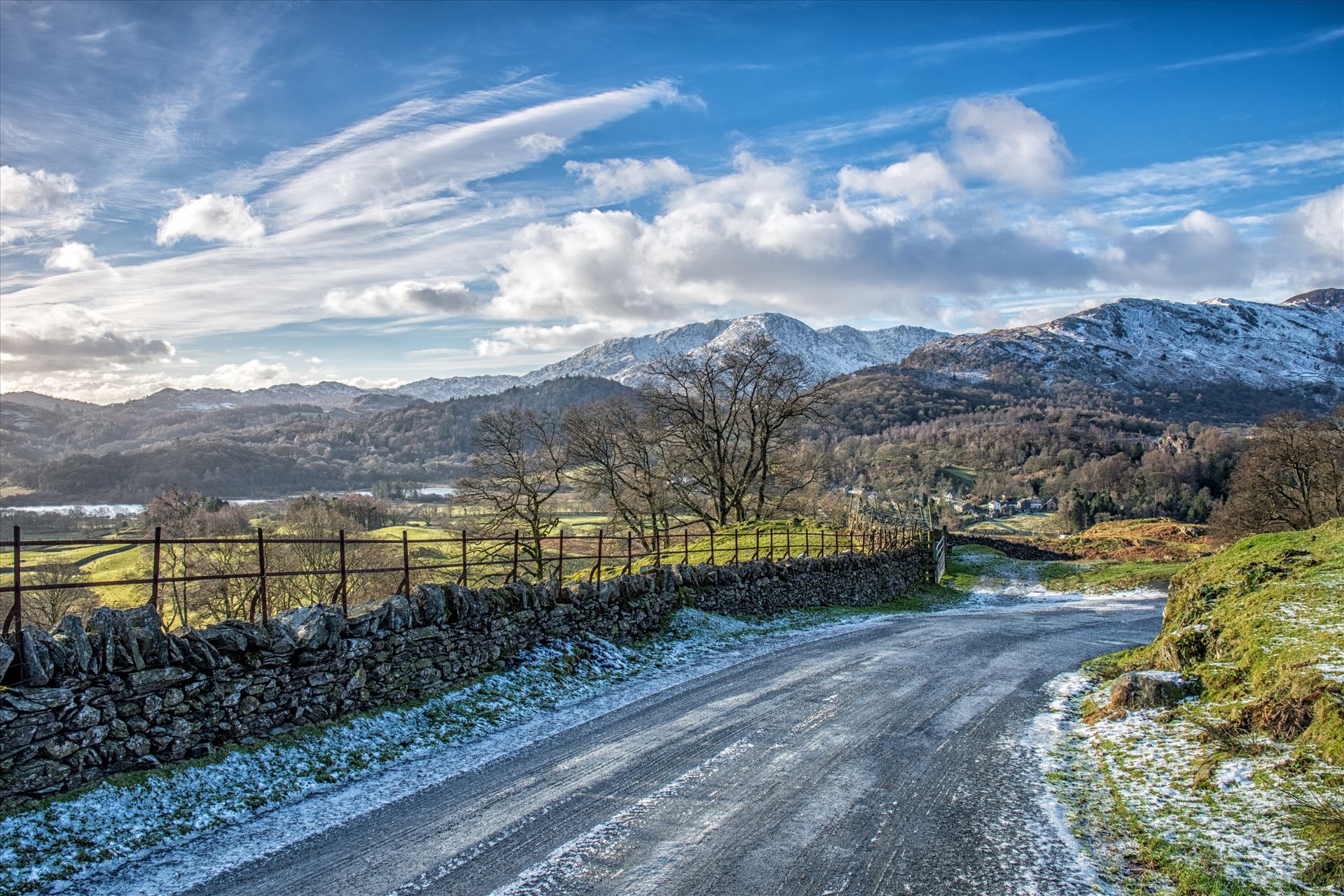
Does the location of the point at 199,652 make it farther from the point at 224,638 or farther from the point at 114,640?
the point at 114,640

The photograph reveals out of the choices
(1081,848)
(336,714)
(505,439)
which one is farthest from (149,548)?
(1081,848)

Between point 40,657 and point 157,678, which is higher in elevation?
point 40,657

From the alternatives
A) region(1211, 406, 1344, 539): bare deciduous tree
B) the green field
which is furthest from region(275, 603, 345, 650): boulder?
the green field

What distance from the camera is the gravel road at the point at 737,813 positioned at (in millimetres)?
6230

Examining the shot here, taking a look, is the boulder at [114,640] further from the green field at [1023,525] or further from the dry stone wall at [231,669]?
the green field at [1023,525]

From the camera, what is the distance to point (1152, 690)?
10.2 m

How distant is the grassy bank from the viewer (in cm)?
600

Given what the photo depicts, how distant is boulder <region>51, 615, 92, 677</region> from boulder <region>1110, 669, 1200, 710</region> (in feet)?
40.7

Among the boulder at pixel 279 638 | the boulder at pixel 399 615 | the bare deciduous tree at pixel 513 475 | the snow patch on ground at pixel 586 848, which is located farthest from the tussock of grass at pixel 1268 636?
the bare deciduous tree at pixel 513 475

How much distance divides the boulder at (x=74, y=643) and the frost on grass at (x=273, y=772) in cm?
119

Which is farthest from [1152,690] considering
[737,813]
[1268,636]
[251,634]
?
[251,634]

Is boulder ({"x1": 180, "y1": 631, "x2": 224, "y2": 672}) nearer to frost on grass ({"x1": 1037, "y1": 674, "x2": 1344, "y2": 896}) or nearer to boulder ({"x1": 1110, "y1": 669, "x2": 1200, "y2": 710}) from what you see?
frost on grass ({"x1": 1037, "y1": 674, "x2": 1344, "y2": 896})

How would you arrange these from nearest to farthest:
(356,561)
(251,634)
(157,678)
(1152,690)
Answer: (157,678) → (251,634) → (1152,690) → (356,561)

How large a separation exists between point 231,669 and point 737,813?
5974mm
